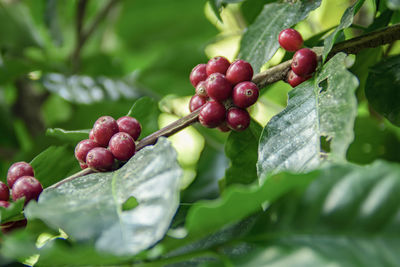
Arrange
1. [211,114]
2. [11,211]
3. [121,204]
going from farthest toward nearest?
[211,114] < [11,211] < [121,204]

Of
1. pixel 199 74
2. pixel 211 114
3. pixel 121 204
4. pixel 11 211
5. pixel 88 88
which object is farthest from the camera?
pixel 88 88

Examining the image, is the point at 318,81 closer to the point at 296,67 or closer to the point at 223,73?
the point at 296,67

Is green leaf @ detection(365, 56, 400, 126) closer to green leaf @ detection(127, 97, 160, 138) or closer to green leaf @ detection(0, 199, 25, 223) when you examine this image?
green leaf @ detection(127, 97, 160, 138)

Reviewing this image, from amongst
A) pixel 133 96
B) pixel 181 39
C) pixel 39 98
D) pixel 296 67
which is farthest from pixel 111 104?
pixel 296 67

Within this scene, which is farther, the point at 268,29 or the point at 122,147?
the point at 268,29

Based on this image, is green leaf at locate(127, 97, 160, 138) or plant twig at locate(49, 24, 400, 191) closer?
plant twig at locate(49, 24, 400, 191)

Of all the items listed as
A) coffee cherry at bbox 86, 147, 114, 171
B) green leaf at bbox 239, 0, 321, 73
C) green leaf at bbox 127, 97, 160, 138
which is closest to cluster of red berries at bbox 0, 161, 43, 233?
coffee cherry at bbox 86, 147, 114, 171

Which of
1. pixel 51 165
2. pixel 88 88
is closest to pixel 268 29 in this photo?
pixel 51 165

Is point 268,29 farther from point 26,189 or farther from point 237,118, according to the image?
point 26,189
